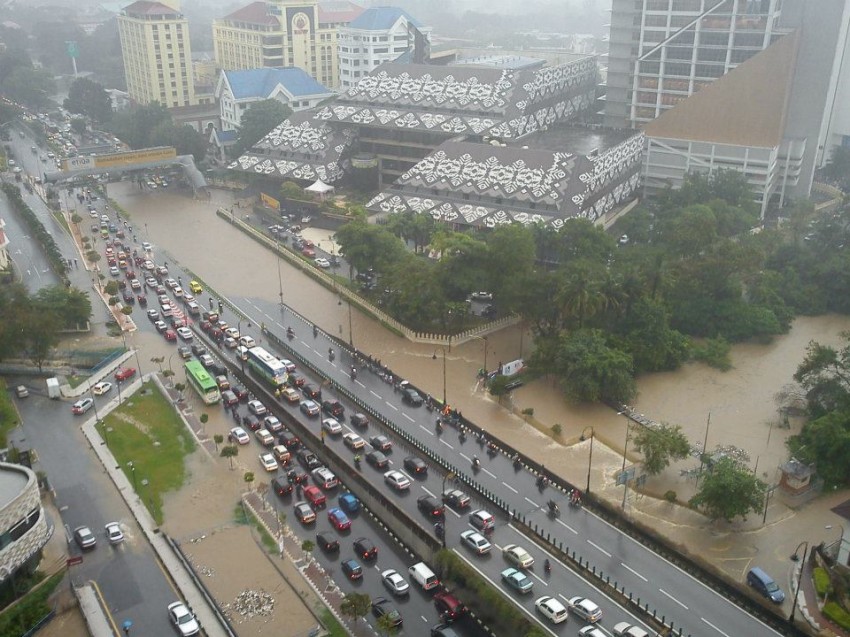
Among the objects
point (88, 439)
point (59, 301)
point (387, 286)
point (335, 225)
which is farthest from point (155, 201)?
point (88, 439)

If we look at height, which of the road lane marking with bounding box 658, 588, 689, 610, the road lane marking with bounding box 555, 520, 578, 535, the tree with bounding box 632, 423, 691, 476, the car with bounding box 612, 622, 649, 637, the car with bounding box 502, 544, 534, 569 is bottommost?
the road lane marking with bounding box 555, 520, 578, 535

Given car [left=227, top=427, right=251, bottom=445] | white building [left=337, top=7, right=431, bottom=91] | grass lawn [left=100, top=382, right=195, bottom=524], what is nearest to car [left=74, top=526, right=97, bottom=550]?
grass lawn [left=100, top=382, right=195, bottom=524]

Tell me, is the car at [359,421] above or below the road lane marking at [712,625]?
below

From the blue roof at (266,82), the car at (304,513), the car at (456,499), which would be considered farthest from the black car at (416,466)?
the blue roof at (266,82)

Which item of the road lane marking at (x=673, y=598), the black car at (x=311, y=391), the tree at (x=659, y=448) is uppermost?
the tree at (x=659, y=448)

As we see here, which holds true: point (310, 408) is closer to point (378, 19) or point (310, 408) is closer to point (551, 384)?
point (551, 384)

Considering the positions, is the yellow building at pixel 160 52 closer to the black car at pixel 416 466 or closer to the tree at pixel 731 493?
the black car at pixel 416 466

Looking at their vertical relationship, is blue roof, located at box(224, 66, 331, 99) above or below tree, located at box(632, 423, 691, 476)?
above

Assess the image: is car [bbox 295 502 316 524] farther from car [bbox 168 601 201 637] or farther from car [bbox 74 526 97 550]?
car [bbox 74 526 97 550]
